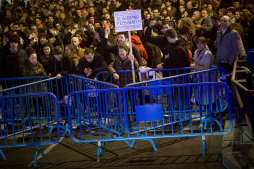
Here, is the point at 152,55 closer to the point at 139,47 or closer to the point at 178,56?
the point at 139,47

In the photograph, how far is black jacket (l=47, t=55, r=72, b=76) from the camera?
355 inches

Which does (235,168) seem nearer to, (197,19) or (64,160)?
(64,160)

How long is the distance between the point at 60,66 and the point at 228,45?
14.0 ft

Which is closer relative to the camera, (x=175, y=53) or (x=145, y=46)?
(x=175, y=53)

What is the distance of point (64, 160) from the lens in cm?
645

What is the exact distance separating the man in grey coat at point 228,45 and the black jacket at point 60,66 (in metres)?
3.82

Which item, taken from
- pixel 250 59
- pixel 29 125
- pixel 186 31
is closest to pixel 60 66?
pixel 29 125

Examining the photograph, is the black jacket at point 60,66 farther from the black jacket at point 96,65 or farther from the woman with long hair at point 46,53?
the woman with long hair at point 46,53

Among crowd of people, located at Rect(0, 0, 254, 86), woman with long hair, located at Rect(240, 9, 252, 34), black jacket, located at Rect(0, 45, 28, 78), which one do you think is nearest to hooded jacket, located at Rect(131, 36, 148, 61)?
crowd of people, located at Rect(0, 0, 254, 86)

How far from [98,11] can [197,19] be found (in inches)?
271

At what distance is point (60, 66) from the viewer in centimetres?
916

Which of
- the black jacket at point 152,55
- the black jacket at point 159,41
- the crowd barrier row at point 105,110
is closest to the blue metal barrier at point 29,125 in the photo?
the crowd barrier row at point 105,110

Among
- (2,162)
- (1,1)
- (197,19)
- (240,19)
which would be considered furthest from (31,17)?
(2,162)

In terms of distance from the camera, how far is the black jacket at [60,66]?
9020 millimetres
